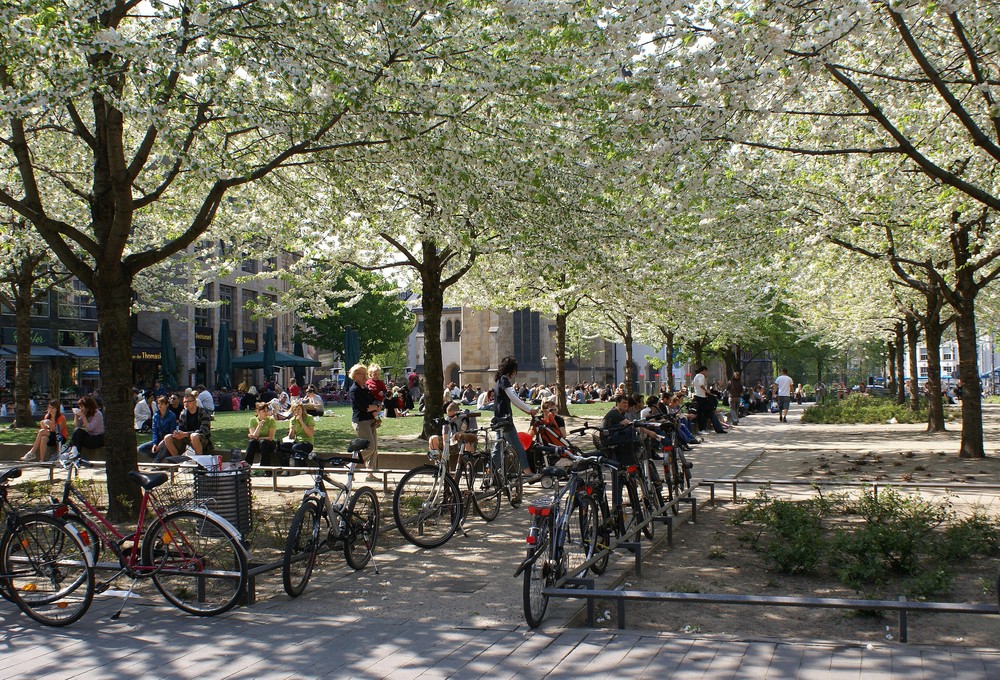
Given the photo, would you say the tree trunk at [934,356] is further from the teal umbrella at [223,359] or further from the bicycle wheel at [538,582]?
the teal umbrella at [223,359]

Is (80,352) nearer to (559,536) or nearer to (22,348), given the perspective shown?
(22,348)

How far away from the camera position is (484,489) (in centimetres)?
981

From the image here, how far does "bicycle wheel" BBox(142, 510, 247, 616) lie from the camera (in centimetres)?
614

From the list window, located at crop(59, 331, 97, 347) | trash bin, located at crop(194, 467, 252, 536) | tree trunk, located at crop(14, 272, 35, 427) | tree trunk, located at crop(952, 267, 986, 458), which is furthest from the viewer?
window, located at crop(59, 331, 97, 347)

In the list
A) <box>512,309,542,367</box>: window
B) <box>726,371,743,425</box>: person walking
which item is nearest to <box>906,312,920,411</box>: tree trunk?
<box>726,371,743,425</box>: person walking

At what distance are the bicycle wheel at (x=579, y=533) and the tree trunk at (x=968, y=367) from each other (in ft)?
37.3

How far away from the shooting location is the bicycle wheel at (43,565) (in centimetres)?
621

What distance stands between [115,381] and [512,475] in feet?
14.7

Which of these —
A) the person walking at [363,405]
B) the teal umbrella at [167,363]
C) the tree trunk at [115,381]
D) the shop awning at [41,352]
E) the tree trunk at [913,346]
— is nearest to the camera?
the tree trunk at [115,381]

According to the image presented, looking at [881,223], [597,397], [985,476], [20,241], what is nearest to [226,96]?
[881,223]

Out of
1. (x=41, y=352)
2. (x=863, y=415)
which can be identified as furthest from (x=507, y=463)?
(x=41, y=352)

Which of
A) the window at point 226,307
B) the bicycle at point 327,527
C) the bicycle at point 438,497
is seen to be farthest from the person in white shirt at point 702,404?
the window at point 226,307

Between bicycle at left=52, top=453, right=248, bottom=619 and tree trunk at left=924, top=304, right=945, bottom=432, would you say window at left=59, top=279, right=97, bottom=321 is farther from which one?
bicycle at left=52, top=453, right=248, bottom=619

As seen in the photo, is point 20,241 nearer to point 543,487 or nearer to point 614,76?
point 543,487
